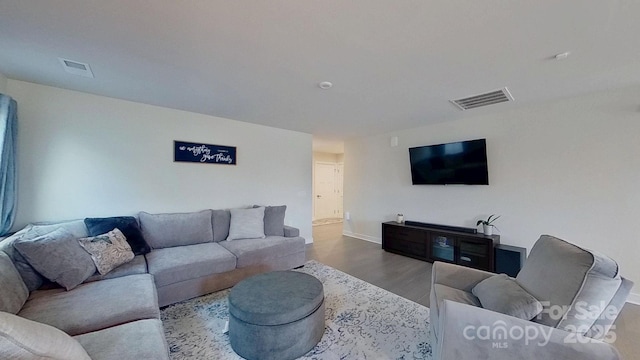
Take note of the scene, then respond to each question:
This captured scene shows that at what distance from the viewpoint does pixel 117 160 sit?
3.10 metres

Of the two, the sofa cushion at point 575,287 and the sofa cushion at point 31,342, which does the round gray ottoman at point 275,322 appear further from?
the sofa cushion at point 575,287

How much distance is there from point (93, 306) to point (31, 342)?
3.37 ft

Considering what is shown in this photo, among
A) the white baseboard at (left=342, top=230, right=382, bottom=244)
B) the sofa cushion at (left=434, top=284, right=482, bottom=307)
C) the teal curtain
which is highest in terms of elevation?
the teal curtain

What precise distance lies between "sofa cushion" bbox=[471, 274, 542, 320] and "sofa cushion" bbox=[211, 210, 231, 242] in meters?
3.05

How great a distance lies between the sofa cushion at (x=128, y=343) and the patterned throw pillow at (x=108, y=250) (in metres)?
1.09

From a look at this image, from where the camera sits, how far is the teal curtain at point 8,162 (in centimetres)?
225

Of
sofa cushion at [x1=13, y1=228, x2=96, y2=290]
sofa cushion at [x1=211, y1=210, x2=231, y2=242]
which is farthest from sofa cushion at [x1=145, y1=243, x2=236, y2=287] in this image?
sofa cushion at [x1=13, y1=228, x2=96, y2=290]

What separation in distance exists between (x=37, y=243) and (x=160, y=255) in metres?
0.97

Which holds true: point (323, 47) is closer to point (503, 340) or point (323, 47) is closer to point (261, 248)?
point (503, 340)

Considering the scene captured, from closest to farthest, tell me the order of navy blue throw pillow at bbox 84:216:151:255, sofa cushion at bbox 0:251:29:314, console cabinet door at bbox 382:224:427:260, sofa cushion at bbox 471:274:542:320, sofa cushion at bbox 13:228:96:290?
sofa cushion at bbox 471:274:542:320, sofa cushion at bbox 0:251:29:314, sofa cushion at bbox 13:228:96:290, navy blue throw pillow at bbox 84:216:151:255, console cabinet door at bbox 382:224:427:260

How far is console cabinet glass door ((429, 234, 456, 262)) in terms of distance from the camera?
379cm

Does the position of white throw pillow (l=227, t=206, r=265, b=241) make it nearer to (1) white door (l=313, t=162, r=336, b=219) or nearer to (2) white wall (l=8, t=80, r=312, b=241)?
(2) white wall (l=8, t=80, r=312, b=241)

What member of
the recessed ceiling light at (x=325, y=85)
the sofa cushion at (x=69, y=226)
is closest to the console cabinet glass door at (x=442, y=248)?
the recessed ceiling light at (x=325, y=85)

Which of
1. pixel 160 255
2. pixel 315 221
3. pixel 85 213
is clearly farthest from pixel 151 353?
pixel 315 221
